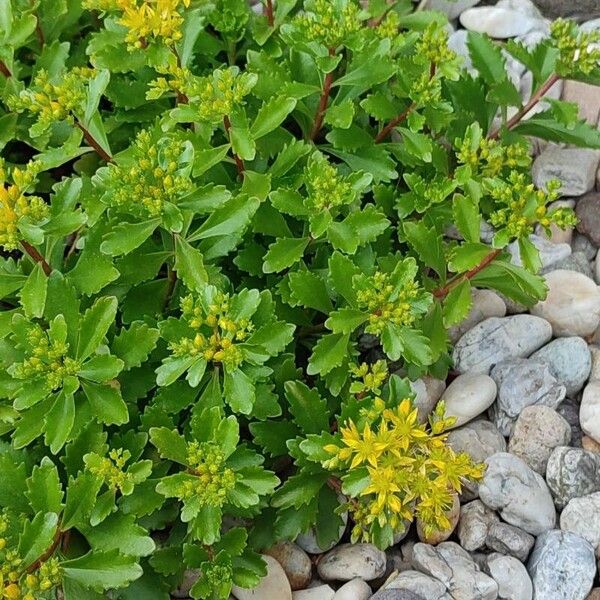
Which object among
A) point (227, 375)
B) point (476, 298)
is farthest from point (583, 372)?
point (227, 375)

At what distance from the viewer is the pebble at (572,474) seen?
2.13m

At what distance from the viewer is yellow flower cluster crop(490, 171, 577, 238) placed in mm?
1975

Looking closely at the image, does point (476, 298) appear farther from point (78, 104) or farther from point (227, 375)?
point (78, 104)

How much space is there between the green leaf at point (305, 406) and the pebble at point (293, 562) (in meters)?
0.31

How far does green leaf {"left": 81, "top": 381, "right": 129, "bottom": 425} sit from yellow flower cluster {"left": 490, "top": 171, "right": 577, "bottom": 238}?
981mm

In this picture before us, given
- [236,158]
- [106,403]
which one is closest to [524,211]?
[236,158]

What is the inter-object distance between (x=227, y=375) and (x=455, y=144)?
3.09 feet

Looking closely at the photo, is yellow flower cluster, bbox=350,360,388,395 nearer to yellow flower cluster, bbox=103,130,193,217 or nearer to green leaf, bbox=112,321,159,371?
green leaf, bbox=112,321,159,371

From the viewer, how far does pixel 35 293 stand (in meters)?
1.90

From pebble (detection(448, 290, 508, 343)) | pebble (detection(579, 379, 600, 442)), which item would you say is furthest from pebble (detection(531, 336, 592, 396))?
pebble (detection(448, 290, 508, 343))

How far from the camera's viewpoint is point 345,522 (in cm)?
213

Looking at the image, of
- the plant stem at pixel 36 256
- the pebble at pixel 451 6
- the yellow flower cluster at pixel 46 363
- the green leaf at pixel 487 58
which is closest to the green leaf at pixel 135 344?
the yellow flower cluster at pixel 46 363

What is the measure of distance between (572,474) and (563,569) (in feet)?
0.79

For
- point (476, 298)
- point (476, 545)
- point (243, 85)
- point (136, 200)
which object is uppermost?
point (243, 85)
